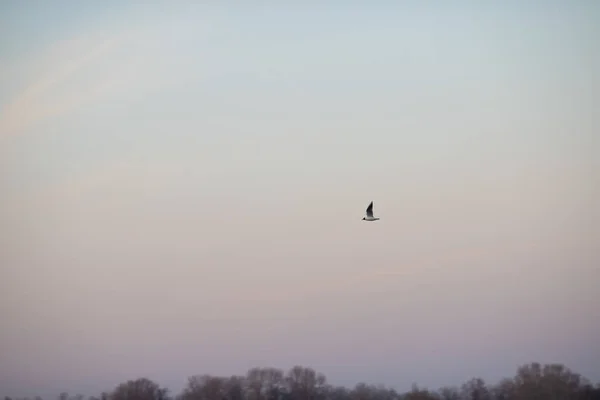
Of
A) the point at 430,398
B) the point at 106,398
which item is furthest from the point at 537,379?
the point at 106,398

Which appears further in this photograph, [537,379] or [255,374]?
[255,374]

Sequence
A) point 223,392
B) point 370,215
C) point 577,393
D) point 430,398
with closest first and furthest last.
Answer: point 370,215
point 577,393
point 430,398
point 223,392

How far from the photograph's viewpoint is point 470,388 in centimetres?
8281

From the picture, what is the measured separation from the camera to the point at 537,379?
70.1 metres

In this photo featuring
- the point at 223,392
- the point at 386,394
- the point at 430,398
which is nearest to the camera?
the point at 430,398

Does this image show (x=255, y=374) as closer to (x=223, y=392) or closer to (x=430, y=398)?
(x=223, y=392)

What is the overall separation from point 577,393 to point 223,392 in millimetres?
29638

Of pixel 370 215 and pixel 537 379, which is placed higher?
pixel 370 215

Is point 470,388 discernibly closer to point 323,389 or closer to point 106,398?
point 323,389

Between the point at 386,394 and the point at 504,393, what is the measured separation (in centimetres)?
1288

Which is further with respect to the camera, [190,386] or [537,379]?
[190,386]

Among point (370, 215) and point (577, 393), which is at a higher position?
point (370, 215)

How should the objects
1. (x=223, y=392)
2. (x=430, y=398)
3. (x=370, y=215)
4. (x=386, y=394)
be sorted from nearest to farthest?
1. (x=370, y=215)
2. (x=430, y=398)
3. (x=223, y=392)
4. (x=386, y=394)

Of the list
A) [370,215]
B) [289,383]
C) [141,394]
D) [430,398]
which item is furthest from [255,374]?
[370,215]
